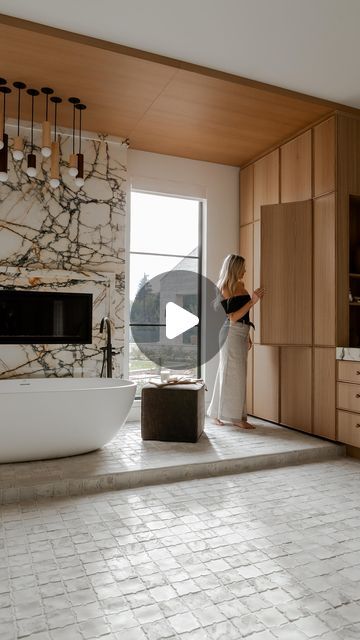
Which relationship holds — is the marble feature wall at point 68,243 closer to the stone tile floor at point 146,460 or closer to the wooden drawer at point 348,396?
the stone tile floor at point 146,460

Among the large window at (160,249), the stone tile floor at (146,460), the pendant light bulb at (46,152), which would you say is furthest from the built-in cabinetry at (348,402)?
the pendant light bulb at (46,152)

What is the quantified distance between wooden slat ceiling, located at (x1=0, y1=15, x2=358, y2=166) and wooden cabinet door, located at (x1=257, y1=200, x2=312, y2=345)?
2.50ft

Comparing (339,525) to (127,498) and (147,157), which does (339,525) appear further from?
(147,157)

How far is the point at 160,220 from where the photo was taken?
4855mm

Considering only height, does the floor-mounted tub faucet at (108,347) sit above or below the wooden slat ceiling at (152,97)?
below

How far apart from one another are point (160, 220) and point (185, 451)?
2.51 m

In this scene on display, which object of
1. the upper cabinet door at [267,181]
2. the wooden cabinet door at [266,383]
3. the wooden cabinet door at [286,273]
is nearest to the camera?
the wooden cabinet door at [286,273]

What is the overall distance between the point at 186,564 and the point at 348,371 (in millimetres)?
2117

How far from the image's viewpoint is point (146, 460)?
10.2ft

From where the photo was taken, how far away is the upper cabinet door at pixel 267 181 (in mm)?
4457

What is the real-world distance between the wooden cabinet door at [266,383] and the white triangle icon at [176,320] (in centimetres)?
77

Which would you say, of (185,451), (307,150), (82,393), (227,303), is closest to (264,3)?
(307,150)

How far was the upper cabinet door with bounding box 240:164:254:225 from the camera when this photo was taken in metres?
4.88
